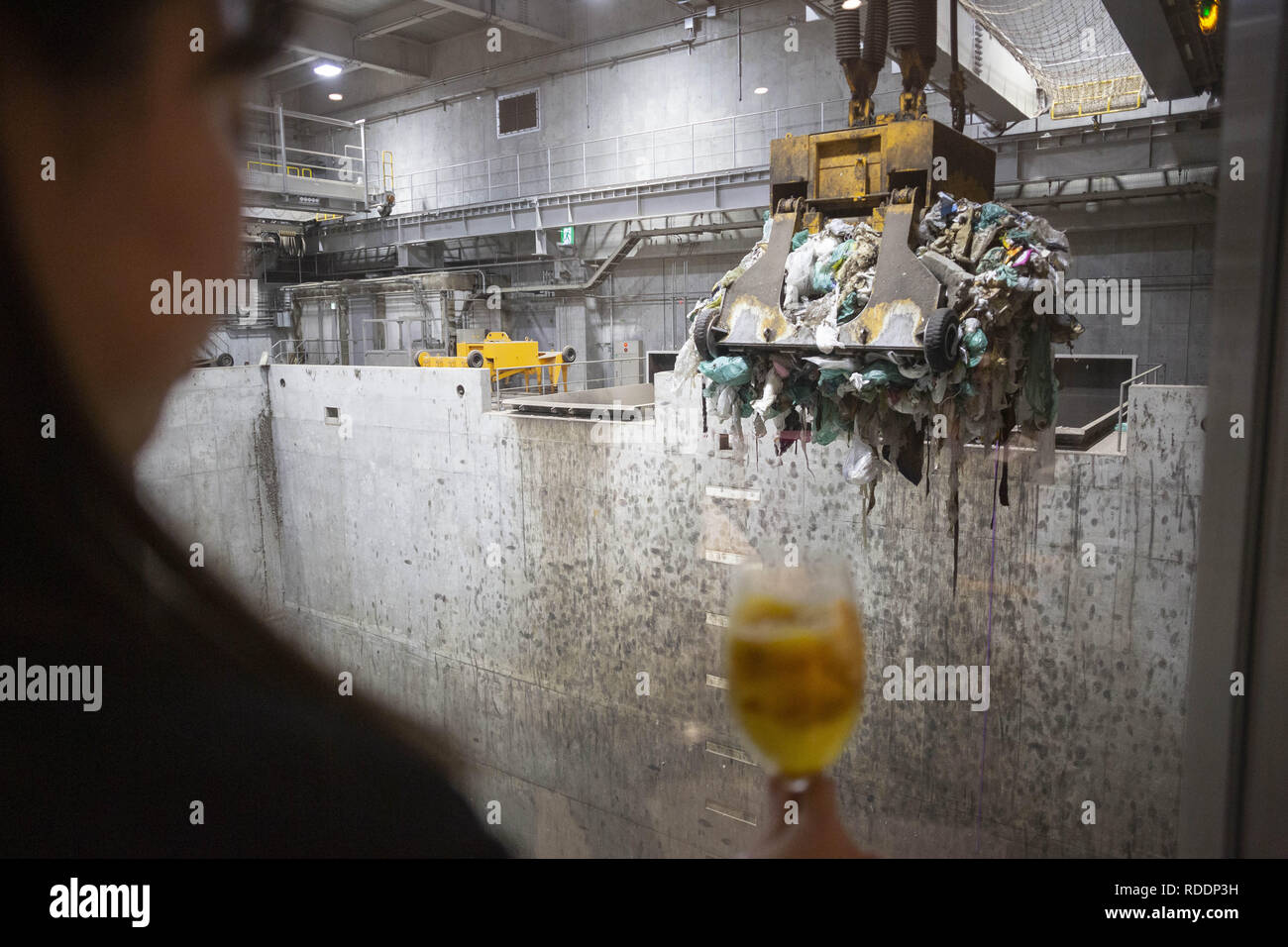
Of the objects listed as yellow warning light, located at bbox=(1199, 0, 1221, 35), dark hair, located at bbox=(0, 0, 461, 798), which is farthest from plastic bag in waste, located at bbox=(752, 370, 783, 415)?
yellow warning light, located at bbox=(1199, 0, 1221, 35)

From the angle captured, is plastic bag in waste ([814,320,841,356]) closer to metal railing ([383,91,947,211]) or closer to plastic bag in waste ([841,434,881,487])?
plastic bag in waste ([841,434,881,487])

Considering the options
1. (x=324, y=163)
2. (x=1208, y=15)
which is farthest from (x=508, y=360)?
(x=1208, y=15)

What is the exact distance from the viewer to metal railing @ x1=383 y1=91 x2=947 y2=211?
38.5 feet

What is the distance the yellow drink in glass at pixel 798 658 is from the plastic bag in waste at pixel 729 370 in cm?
204

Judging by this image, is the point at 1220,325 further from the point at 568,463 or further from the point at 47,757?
the point at 568,463

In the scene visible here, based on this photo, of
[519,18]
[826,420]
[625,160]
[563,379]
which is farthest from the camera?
[625,160]

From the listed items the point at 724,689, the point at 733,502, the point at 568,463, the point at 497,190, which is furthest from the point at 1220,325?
the point at 497,190

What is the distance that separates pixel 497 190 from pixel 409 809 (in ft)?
50.8

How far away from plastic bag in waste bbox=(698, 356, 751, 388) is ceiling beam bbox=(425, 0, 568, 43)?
34.3 feet

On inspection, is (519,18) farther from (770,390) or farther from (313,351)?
(770,390)

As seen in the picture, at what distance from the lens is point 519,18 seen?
12898mm

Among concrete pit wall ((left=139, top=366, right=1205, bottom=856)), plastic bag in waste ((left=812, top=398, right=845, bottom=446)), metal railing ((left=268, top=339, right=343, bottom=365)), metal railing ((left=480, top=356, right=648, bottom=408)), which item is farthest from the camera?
metal railing ((left=268, top=339, right=343, bottom=365))

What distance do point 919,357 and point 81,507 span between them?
8.82ft

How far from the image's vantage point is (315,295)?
1548 cm
